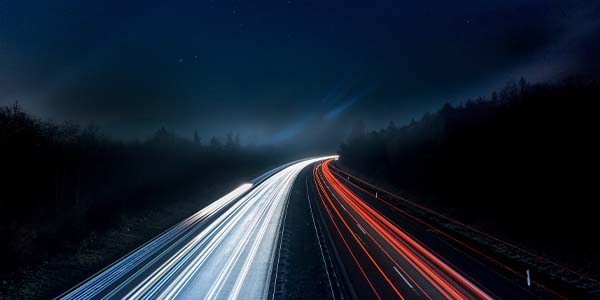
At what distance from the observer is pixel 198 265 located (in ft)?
56.1

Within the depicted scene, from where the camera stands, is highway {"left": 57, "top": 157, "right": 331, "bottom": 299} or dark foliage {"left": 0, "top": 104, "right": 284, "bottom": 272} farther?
dark foliage {"left": 0, "top": 104, "right": 284, "bottom": 272}

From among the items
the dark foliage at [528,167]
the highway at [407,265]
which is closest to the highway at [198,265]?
the highway at [407,265]

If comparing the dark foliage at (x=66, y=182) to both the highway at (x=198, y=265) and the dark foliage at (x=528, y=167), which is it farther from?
the dark foliage at (x=528, y=167)

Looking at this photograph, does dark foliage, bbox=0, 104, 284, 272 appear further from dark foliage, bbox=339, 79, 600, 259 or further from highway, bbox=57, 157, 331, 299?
dark foliage, bbox=339, 79, 600, 259

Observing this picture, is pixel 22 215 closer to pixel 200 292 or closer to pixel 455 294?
pixel 200 292

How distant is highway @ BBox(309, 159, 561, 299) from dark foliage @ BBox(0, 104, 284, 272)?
18922mm

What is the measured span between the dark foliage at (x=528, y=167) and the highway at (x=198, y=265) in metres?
17.2

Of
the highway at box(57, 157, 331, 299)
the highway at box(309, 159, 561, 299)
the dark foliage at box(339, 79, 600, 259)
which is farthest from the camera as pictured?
the dark foliage at box(339, 79, 600, 259)

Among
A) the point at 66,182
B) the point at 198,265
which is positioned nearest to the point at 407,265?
the point at 198,265

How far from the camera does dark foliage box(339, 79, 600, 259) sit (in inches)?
664

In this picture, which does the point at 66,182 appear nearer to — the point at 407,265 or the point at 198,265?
the point at 198,265

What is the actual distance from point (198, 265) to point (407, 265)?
12337mm

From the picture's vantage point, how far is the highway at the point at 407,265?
13.3m

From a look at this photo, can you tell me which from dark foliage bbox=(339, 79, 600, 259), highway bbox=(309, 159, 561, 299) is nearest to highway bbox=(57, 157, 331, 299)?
highway bbox=(309, 159, 561, 299)
